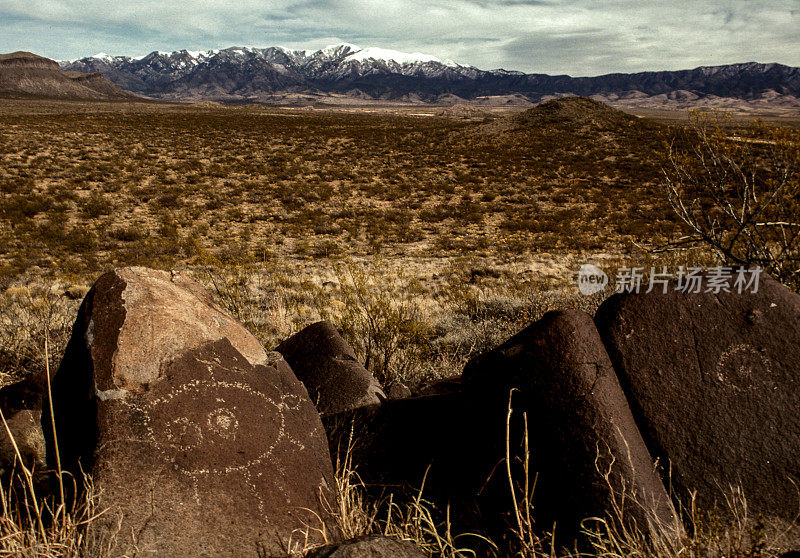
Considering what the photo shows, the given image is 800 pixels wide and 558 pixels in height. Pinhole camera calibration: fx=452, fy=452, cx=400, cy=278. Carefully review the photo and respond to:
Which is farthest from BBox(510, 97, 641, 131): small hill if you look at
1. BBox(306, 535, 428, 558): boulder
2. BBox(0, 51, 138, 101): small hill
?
BBox(0, 51, 138, 101): small hill

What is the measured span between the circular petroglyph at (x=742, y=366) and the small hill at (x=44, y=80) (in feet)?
639

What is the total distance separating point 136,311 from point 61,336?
378cm

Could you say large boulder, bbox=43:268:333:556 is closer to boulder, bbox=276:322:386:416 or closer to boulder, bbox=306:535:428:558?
boulder, bbox=306:535:428:558

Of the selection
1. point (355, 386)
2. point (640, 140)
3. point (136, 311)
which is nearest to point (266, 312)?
point (355, 386)

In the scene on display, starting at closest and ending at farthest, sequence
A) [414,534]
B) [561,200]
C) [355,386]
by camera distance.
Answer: [414,534]
[355,386]
[561,200]

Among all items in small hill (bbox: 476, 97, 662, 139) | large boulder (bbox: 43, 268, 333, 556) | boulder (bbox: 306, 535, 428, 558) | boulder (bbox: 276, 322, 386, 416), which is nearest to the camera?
boulder (bbox: 306, 535, 428, 558)

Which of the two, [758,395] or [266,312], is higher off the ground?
[758,395]

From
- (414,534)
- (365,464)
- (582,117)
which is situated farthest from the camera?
(582,117)

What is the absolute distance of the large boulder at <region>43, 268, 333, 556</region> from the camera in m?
1.74

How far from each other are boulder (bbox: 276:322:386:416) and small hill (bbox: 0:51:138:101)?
19266 cm

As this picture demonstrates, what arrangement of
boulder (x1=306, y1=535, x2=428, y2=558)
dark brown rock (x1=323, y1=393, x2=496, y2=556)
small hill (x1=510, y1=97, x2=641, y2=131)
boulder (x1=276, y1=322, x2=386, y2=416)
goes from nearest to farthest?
boulder (x1=306, y1=535, x2=428, y2=558) → dark brown rock (x1=323, y1=393, x2=496, y2=556) → boulder (x1=276, y1=322, x2=386, y2=416) → small hill (x1=510, y1=97, x2=641, y2=131)

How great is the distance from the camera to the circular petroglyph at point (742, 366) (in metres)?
2.03

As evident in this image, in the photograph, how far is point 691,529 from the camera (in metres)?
1.93

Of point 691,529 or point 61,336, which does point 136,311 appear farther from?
point 61,336
